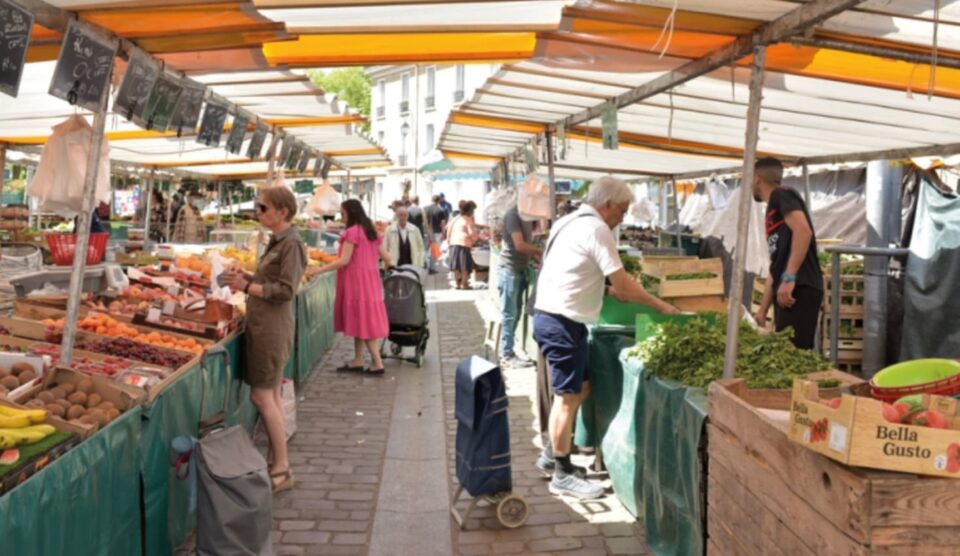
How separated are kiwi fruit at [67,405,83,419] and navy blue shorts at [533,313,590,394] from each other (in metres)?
2.86

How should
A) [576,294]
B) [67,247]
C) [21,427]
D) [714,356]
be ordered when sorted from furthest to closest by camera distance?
[67,247]
[576,294]
[714,356]
[21,427]

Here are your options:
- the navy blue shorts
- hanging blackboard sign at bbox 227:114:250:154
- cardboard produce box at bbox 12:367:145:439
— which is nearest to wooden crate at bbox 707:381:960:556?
the navy blue shorts

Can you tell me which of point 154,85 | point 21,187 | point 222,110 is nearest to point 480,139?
point 222,110

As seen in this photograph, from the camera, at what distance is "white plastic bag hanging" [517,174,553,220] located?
10477mm

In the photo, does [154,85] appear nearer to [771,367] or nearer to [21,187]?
[771,367]

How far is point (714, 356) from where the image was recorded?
4738 mm

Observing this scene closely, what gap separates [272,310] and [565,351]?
6.62 ft

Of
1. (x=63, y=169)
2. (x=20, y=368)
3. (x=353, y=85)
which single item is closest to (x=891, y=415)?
(x=20, y=368)

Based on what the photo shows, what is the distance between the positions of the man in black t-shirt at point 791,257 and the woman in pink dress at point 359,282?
4.63m

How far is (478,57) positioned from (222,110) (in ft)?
11.0

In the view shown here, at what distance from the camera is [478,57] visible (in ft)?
17.8

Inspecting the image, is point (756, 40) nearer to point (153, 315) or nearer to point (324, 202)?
point (153, 315)

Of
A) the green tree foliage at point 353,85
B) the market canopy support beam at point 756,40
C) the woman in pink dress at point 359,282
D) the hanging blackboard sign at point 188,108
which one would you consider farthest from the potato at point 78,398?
the green tree foliage at point 353,85

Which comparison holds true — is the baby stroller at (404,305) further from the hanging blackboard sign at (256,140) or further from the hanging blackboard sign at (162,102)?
the hanging blackboard sign at (162,102)
